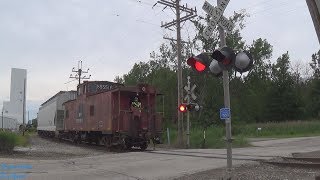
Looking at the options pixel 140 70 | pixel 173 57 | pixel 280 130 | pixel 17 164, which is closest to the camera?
pixel 17 164

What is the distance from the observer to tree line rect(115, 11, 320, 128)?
66250mm

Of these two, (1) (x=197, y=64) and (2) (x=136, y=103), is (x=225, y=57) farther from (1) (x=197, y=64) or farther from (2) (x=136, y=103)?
(2) (x=136, y=103)

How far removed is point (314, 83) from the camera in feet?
281

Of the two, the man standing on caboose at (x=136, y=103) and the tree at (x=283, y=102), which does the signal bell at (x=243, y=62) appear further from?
the tree at (x=283, y=102)

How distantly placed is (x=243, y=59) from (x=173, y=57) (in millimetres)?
58692

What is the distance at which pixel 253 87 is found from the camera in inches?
3425

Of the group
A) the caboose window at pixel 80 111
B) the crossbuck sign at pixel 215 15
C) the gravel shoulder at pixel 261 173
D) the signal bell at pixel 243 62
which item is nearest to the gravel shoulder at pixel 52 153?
the caboose window at pixel 80 111

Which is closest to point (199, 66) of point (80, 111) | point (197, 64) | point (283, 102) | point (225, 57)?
point (197, 64)

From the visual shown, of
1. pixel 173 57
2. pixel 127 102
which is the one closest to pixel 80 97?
pixel 127 102

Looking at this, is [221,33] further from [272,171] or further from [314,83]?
[314,83]

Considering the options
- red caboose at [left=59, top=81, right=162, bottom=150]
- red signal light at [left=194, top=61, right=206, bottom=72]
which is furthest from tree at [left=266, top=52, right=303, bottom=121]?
red signal light at [left=194, top=61, right=206, bottom=72]

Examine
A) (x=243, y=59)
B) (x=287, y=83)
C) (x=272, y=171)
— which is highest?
(x=287, y=83)

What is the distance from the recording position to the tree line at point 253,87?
6625 centimetres

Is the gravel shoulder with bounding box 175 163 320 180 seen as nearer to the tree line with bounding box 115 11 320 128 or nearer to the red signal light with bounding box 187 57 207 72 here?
the red signal light with bounding box 187 57 207 72
